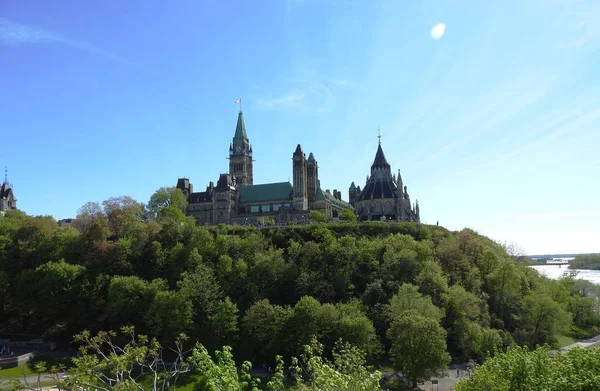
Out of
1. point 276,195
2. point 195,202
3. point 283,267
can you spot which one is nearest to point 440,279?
point 283,267

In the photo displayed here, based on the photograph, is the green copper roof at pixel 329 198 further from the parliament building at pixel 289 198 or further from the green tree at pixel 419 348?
the green tree at pixel 419 348

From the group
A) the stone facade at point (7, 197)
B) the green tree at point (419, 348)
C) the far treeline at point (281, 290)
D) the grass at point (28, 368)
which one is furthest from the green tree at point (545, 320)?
the stone facade at point (7, 197)

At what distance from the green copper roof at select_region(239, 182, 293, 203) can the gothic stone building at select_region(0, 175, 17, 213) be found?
5410 centimetres

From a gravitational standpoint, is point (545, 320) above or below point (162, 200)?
below

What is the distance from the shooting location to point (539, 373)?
69.7 ft

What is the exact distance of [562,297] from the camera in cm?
6266

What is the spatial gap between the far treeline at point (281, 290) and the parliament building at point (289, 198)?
1259 cm

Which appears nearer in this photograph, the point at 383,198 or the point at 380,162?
the point at 383,198

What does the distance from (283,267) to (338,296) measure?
7.77m

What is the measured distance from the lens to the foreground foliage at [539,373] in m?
→ 20.0

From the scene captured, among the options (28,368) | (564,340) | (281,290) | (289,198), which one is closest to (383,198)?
(289,198)

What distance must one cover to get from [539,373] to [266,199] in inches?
2920

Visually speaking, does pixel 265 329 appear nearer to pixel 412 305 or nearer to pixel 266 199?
pixel 412 305

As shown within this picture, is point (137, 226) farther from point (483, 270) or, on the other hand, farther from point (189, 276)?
point (483, 270)
